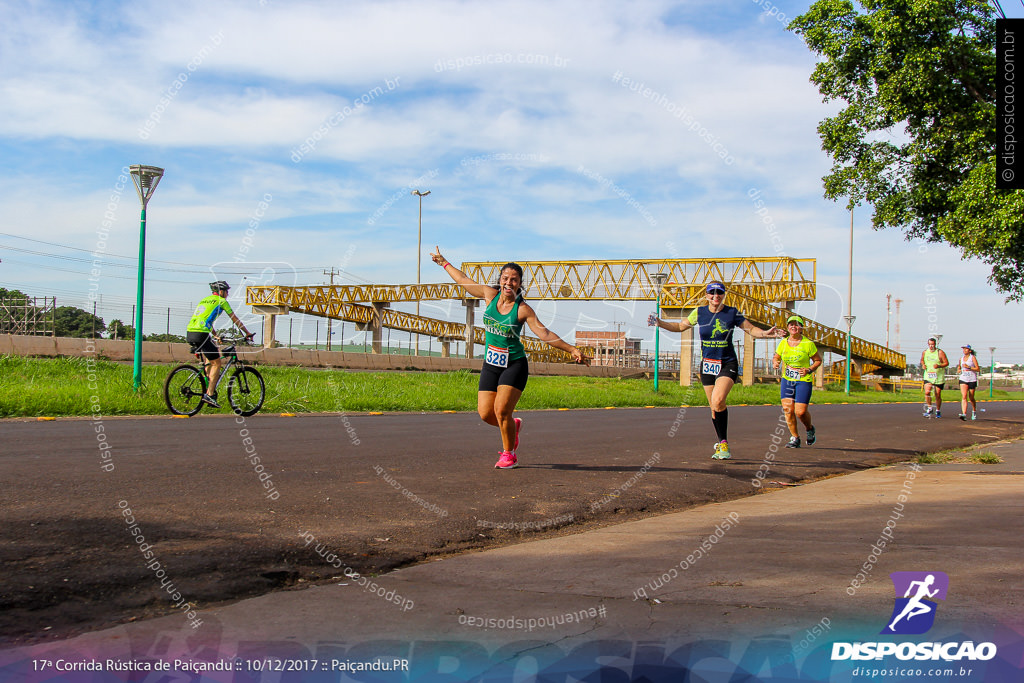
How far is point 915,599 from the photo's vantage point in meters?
3.41

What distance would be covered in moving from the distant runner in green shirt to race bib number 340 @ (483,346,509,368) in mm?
14721

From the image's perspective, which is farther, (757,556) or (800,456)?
(800,456)

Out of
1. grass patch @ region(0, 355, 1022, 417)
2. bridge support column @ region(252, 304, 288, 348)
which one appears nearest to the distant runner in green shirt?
grass patch @ region(0, 355, 1022, 417)

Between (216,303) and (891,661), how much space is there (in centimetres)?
1156

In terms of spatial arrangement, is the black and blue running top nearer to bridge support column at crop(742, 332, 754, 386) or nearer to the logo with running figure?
the logo with running figure

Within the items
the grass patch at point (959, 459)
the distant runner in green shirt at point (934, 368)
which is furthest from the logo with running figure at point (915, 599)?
the distant runner in green shirt at point (934, 368)

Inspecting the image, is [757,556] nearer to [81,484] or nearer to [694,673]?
[694,673]

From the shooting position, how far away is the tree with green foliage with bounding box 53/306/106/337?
31953 mm

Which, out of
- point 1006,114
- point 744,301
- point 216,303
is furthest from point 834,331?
point 216,303

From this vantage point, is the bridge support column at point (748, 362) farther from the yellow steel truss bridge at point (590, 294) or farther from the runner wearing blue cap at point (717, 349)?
the runner wearing blue cap at point (717, 349)

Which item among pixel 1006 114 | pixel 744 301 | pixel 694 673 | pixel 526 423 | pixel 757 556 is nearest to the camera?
pixel 694 673

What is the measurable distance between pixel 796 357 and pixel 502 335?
5404 millimetres

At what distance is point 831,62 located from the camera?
68.6 ft

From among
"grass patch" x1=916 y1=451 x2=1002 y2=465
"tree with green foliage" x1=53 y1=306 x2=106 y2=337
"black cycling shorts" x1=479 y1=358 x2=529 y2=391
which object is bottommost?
"grass patch" x1=916 y1=451 x2=1002 y2=465
